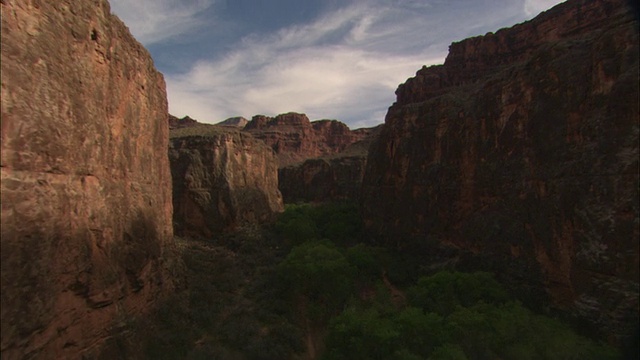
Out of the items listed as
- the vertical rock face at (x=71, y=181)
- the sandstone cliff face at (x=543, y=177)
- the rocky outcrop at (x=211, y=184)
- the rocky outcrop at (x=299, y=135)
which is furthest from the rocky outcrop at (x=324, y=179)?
the vertical rock face at (x=71, y=181)

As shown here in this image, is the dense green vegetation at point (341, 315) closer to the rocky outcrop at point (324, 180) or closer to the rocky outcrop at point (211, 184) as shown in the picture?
the rocky outcrop at point (211, 184)

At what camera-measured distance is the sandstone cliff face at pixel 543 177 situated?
1344cm

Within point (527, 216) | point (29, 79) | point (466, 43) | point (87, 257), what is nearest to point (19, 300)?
point (87, 257)

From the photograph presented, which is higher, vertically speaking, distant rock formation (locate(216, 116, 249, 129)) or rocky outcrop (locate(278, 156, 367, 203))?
distant rock formation (locate(216, 116, 249, 129))

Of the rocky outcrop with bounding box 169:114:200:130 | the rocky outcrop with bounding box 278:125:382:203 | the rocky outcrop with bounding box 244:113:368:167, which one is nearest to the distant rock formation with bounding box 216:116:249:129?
the rocky outcrop with bounding box 244:113:368:167

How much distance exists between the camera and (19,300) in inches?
340

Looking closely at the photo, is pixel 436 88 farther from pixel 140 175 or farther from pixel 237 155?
pixel 140 175

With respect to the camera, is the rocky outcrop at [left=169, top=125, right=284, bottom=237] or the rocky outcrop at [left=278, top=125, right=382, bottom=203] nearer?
the rocky outcrop at [left=169, top=125, right=284, bottom=237]

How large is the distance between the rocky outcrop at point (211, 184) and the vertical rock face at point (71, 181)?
17581 millimetres

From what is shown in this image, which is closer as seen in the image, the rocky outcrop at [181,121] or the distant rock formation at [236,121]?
the rocky outcrop at [181,121]

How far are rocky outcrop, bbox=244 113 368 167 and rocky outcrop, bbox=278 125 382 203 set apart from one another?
73.8 ft

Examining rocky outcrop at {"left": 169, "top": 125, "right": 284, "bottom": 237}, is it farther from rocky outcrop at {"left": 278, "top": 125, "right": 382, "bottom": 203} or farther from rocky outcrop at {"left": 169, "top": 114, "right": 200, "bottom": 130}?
rocky outcrop at {"left": 169, "top": 114, "right": 200, "bottom": 130}

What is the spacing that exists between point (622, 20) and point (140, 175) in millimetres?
19972

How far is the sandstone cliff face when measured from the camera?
13438 millimetres
